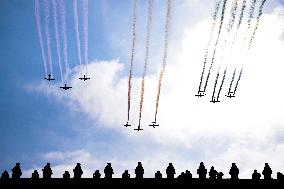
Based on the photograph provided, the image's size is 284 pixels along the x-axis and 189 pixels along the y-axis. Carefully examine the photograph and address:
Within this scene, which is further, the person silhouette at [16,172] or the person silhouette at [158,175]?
the person silhouette at [16,172]

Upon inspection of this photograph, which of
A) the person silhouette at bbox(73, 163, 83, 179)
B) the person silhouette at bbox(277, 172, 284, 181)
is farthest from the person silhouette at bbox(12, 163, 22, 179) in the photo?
the person silhouette at bbox(277, 172, 284, 181)

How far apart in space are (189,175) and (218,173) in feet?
6.78

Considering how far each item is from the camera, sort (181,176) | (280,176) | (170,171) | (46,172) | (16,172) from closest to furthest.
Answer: (280,176)
(181,176)
(170,171)
(46,172)
(16,172)

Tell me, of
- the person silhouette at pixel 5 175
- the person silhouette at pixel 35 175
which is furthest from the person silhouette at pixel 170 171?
the person silhouette at pixel 5 175

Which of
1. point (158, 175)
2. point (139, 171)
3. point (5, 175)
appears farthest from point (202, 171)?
point (5, 175)

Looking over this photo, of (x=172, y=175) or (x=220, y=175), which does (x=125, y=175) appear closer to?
(x=172, y=175)

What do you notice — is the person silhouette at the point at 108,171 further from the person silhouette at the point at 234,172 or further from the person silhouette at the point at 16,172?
the person silhouette at the point at 234,172

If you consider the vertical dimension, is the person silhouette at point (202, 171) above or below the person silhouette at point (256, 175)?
above

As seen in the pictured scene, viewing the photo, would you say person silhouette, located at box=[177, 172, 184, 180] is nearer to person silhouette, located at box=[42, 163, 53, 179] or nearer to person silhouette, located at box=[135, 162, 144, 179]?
person silhouette, located at box=[135, 162, 144, 179]

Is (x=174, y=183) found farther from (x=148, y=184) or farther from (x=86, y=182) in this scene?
(x=86, y=182)

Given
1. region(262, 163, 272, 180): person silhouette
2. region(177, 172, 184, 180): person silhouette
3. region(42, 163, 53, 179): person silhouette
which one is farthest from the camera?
region(42, 163, 53, 179): person silhouette

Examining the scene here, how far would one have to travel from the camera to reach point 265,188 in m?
27.0

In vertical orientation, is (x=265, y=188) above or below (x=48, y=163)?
below

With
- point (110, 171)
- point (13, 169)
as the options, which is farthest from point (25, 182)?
point (110, 171)
